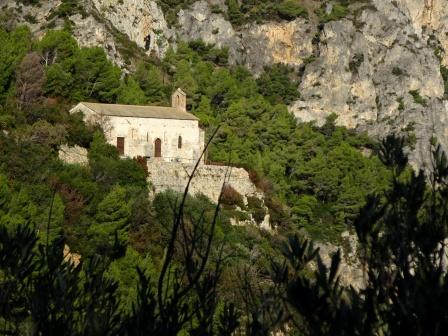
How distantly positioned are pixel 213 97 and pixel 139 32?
10.4 metres

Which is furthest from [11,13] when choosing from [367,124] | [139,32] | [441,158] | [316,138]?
[441,158]

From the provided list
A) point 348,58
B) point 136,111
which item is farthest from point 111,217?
point 348,58

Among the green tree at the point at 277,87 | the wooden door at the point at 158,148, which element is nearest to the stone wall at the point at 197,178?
the wooden door at the point at 158,148

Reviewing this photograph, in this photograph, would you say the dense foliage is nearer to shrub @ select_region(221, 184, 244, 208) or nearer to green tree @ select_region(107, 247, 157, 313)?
shrub @ select_region(221, 184, 244, 208)

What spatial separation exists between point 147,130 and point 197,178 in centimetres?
336

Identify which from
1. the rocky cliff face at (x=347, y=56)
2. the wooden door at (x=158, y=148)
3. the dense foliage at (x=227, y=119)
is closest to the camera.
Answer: the dense foliage at (x=227, y=119)

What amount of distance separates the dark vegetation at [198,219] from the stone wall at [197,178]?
0.67 m

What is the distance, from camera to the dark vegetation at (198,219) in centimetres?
665

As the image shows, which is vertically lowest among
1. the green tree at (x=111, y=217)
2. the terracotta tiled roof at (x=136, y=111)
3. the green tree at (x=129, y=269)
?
the green tree at (x=129, y=269)

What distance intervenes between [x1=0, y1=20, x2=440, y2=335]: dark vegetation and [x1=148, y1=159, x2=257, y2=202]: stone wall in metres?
0.67

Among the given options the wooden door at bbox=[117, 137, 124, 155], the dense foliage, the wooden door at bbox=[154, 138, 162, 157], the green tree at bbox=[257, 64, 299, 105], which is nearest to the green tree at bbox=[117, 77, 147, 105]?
the dense foliage

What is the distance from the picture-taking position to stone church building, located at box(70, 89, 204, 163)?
131ft

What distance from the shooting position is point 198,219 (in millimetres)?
16703

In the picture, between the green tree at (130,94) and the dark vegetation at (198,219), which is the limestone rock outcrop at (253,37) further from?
the green tree at (130,94)
